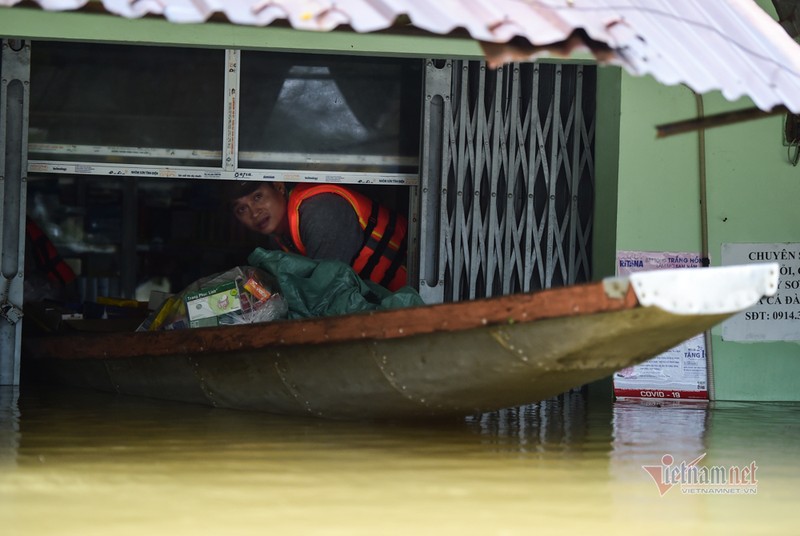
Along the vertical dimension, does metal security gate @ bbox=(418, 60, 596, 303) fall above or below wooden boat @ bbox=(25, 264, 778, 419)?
above

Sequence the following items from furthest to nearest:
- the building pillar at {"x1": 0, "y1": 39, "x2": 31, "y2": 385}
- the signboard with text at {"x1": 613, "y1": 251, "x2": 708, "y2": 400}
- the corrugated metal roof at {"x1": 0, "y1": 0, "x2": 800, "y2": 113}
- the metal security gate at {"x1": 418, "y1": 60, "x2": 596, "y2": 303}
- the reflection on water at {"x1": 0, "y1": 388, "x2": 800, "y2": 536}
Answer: the metal security gate at {"x1": 418, "y1": 60, "x2": 596, "y2": 303}, the building pillar at {"x1": 0, "y1": 39, "x2": 31, "y2": 385}, the signboard with text at {"x1": 613, "y1": 251, "x2": 708, "y2": 400}, the corrugated metal roof at {"x1": 0, "y1": 0, "x2": 800, "y2": 113}, the reflection on water at {"x1": 0, "y1": 388, "x2": 800, "y2": 536}

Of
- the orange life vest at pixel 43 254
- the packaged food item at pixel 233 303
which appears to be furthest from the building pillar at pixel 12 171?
the orange life vest at pixel 43 254

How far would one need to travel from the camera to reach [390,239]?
22.9 feet

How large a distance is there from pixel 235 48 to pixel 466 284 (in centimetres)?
206

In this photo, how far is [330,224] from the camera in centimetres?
667

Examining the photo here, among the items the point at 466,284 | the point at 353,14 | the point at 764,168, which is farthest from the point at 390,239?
the point at 353,14

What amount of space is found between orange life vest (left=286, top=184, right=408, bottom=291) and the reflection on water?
164cm

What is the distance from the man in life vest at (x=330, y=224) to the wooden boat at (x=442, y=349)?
55.7 inches

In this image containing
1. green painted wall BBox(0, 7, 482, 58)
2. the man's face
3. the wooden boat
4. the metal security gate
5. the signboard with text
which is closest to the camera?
the wooden boat

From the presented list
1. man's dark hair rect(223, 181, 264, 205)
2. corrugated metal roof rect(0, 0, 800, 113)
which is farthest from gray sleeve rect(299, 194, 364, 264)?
corrugated metal roof rect(0, 0, 800, 113)

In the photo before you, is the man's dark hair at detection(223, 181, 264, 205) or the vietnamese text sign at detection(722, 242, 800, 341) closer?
the vietnamese text sign at detection(722, 242, 800, 341)

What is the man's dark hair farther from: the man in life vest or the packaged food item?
the packaged food item

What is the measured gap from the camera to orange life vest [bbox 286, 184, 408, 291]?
671cm

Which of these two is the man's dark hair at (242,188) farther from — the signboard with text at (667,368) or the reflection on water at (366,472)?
the signboard with text at (667,368)
